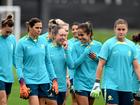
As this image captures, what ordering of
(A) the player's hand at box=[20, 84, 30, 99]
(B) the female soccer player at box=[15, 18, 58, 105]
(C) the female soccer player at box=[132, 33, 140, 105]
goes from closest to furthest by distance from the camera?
(A) the player's hand at box=[20, 84, 30, 99] < (B) the female soccer player at box=[15, 18, 58, 105] < (C) the female soccer player at box=[132, 33, 140, 105]

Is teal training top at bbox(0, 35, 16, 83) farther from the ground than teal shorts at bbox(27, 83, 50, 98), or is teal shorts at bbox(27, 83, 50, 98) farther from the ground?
teal training top at bbox(0, 35, 16, 83)

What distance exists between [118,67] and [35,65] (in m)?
1.51

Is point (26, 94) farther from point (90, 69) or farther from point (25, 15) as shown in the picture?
point (25, 15)

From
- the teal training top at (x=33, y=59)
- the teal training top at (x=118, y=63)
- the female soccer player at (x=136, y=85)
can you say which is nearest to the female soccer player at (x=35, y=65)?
the teal training top at (x=33, y=59)

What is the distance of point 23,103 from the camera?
19312 mm

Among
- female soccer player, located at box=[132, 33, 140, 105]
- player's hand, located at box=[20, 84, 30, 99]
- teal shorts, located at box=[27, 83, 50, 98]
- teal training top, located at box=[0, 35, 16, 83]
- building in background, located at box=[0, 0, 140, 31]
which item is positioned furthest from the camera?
building in background, located at box=[0, 0, 140, 31]

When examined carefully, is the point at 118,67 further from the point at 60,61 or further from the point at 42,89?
the point at 42,89

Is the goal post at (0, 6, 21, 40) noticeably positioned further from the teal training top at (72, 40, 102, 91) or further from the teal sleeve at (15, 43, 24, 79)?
the teal sleeve at (15, 43, 24, 79)

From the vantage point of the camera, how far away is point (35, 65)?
48.4 feet

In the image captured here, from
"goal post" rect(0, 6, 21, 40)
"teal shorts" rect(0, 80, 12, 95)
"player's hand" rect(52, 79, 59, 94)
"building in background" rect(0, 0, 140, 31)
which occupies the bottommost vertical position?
"building in background" rect(0, 0, 140, 31)

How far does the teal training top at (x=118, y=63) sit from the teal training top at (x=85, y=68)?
1089mm

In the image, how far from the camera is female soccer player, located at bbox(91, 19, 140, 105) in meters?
14.5

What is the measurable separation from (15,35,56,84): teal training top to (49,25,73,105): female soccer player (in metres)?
0.35

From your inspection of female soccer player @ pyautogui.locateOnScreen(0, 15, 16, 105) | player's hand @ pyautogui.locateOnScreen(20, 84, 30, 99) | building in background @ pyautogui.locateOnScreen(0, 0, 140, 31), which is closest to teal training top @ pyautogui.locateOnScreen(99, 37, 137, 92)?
player's hand @ pyautogui.locateOnScreen(20, 84, 30, 99)
